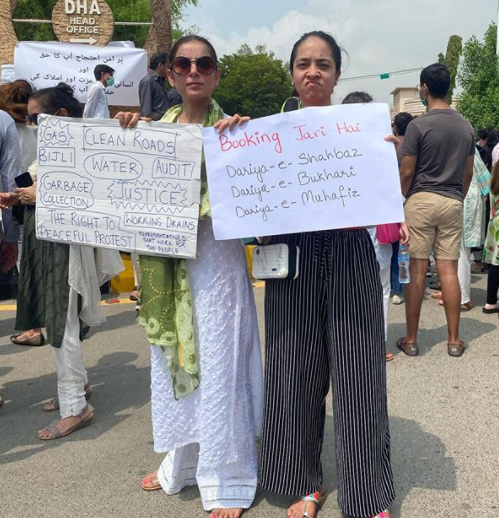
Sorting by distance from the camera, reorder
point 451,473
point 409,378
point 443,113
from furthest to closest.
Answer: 1. point 443,113
2. point 409,378
3. point 451,473

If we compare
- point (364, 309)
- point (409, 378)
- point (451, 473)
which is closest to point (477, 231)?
point (409, 378)

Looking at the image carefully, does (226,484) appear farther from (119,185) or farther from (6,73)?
(6,73)

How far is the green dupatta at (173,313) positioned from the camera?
7.54ft

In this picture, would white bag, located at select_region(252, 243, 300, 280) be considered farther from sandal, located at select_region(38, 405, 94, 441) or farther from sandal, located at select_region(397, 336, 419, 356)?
sandal, located at select_region(397, 336, 419, 356)

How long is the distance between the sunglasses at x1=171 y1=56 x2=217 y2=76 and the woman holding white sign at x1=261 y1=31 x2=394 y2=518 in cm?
31

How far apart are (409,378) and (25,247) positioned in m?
2.42

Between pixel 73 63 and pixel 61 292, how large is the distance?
16.9 feet

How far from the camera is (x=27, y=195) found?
2916 millimetres

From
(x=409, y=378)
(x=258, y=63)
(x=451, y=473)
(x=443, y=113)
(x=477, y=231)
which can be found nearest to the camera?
(x=451, y=473)

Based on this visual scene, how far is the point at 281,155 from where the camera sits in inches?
83.9

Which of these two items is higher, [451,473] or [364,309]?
[364,309]

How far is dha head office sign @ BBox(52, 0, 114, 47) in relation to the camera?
776 centimetres

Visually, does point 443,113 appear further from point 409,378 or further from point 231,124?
point 231,124

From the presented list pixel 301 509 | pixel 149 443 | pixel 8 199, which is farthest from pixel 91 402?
pixel 301 509
